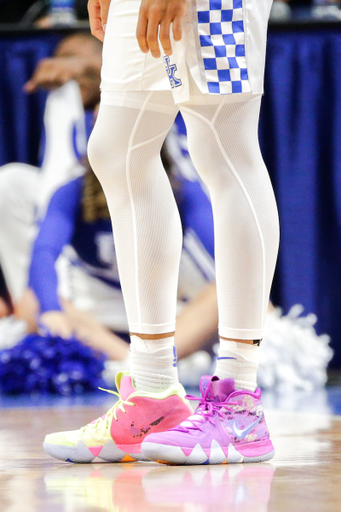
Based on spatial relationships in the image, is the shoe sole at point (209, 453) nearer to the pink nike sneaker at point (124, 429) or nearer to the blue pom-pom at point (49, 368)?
the pink nike sneaker at point (124, 429)

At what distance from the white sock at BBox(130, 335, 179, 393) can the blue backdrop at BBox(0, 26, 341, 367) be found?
1.62 m

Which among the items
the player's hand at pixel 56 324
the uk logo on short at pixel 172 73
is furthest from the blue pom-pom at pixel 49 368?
the uk logo on short at pixel 172 73

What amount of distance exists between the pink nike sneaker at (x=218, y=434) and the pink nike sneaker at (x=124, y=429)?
0.13 feet

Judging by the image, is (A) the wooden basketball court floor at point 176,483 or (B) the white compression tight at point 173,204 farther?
(B) the white compression tight at point 173,204

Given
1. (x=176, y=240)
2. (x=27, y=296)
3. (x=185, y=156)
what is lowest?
(x=27, y=296)

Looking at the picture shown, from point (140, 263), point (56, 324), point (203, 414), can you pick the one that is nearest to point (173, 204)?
point (140, 263)

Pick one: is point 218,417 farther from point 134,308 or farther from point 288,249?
point 288,249

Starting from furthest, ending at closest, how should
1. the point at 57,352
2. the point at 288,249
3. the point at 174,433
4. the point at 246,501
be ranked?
1. the point at 288,249
2. the point at 57,352
3. the point at 174,433
4. the point at 246,501

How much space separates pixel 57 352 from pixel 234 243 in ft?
5.19

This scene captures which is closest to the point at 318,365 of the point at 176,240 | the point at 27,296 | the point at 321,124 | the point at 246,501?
the point at 321,124

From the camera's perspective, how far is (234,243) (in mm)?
1074

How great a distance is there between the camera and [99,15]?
51.4 inches

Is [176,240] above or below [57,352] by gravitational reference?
above

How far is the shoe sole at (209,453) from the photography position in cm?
101
